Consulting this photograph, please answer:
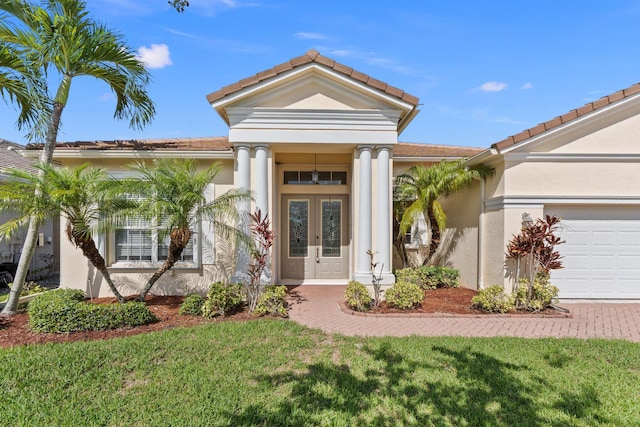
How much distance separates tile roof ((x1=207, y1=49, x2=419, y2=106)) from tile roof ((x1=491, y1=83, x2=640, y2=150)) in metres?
2.66

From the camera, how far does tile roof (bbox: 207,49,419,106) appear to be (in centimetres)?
803

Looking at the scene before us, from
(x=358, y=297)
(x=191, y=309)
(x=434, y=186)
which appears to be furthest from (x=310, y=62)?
(x=191, y=309)

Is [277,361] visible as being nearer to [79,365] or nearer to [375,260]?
[79,365]

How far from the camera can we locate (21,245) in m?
12.1

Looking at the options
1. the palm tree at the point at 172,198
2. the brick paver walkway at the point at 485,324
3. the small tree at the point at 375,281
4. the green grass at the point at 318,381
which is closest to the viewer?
the green grass at the point at 318,381

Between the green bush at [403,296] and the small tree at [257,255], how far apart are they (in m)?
3.18

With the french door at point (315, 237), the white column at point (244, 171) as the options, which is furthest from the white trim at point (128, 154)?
the french door at point (315, 237)

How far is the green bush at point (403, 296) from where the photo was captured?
7.66m

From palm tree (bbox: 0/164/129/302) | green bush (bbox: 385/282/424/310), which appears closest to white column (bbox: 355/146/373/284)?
green bush (bbox: 385/282/424/310)

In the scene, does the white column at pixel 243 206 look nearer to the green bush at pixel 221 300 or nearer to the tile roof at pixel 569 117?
the green bush at pixel 221 300

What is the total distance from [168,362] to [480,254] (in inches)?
335

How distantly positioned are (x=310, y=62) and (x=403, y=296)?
20.7 feet

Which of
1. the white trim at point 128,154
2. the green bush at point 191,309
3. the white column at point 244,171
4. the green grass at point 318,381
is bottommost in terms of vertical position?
the green grass at point 318,381

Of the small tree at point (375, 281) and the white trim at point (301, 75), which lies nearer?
the small tree at point (375, 281)
